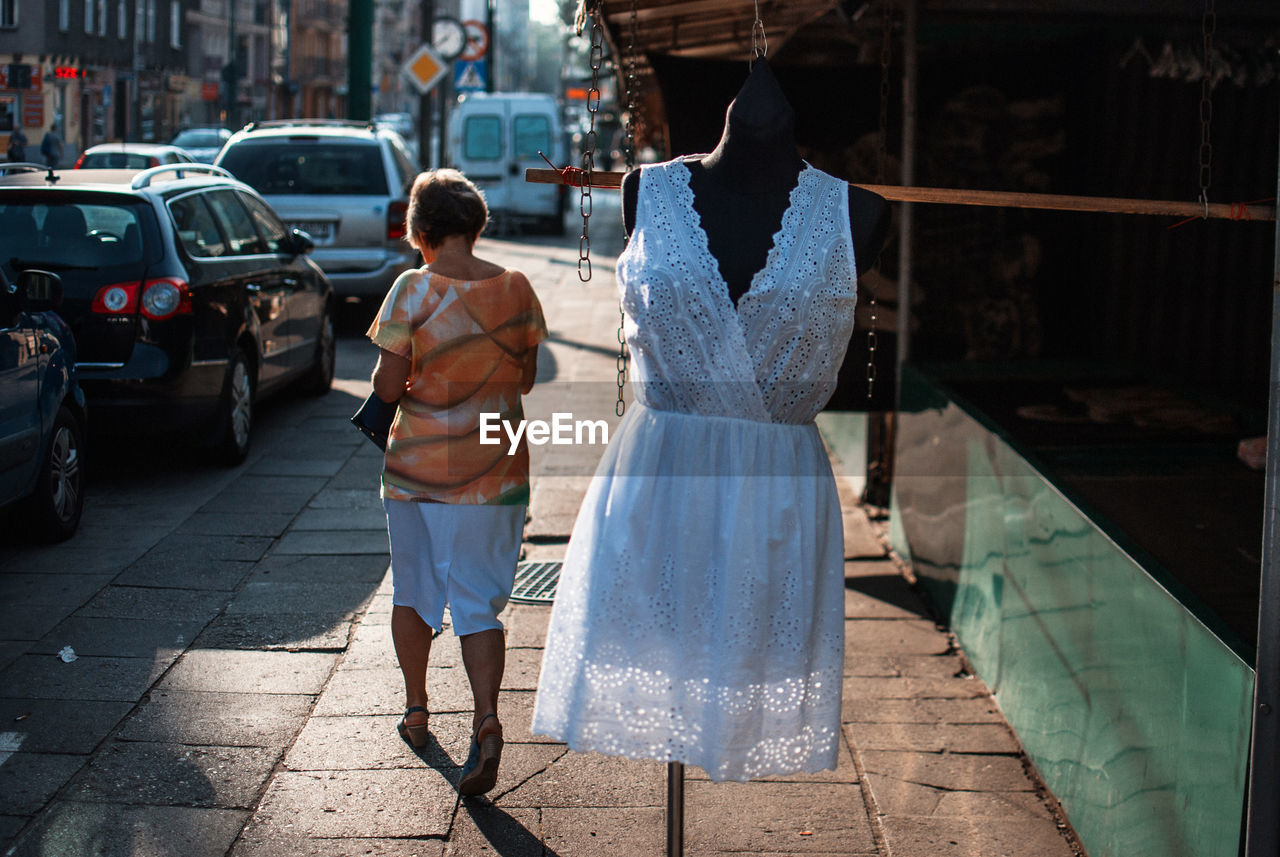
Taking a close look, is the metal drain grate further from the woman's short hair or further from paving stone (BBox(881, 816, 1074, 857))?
paving stone (BBox(881, 816, 1074, 857))

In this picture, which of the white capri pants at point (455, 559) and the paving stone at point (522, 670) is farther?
the paving stone at point (522, 670)

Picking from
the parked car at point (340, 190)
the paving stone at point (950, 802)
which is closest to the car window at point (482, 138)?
the parked car at point (340, 190)

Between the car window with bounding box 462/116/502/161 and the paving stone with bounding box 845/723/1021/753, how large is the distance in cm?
2068

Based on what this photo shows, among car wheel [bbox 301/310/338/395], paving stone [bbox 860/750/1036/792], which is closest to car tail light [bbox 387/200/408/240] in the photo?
car wheel [bbox 301/310/338/395]

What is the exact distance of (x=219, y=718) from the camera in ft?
14.0

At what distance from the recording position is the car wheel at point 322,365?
958 cm

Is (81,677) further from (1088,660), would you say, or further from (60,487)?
(1088,660)

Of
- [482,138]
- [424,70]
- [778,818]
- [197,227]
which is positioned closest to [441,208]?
[778,818]

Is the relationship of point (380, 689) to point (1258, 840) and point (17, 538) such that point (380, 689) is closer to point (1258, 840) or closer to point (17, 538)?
point (17, 538)

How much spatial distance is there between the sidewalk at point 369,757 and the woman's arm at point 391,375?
1043mm

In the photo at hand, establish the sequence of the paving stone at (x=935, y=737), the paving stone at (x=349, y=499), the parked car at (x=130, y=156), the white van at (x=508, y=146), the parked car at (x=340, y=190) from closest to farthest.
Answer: the paving stone at (x=935, y=737)
the paving stone at (x=349, y=499)
the parked car at (x=340, y=190)
the parked car at (x=130, y=156)
the white van at (x=508, y=146)

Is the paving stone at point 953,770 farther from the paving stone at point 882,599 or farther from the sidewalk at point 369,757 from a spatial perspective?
the paving stone at point 882,599

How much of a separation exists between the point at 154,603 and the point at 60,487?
42.8 inches

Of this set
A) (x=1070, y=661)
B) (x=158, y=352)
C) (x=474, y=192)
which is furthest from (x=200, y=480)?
(x=1070, y=661)
